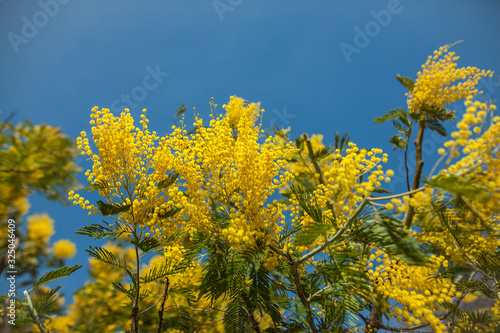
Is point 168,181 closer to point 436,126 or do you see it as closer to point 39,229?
point 39,229

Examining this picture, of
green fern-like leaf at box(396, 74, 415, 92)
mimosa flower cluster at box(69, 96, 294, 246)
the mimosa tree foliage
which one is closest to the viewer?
the mimosa tree foliage

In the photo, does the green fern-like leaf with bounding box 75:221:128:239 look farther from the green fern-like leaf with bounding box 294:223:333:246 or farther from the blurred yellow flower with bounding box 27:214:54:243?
the green fern-like leaf with bounding box 294:223:333:246

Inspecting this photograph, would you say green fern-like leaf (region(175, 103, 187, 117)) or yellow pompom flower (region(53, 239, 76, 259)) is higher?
green fern-like leaf (region(175, 103, 187, 117))

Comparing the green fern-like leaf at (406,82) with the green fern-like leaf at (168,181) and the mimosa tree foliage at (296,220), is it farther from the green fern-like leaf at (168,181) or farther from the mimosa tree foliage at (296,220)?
the green fern-like leaf at (168,181)

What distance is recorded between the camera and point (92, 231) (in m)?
2.48

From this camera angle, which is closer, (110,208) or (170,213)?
(110,208)

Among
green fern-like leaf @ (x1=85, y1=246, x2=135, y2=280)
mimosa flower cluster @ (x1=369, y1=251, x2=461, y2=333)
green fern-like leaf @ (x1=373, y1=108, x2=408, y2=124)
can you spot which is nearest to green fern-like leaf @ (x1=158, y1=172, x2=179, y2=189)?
green fern-like leaf @ (x1=85, y1=246, x2=135, y2=280)

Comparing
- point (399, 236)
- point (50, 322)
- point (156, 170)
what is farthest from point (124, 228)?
point (399, 236)

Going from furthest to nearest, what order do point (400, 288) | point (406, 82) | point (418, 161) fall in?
point (406, 82)
point (418, 161)
point (400, 288)

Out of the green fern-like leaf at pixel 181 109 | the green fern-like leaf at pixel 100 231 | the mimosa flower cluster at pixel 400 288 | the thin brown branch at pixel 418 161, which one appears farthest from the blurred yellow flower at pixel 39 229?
the thin brown branch at pixel 418 161

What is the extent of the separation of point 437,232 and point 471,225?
0.48m

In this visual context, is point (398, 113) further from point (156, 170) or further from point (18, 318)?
point (18, 318)

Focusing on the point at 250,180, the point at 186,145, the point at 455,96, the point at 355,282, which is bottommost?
the point at 355,282

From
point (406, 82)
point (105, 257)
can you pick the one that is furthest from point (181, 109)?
point (406, 82)
